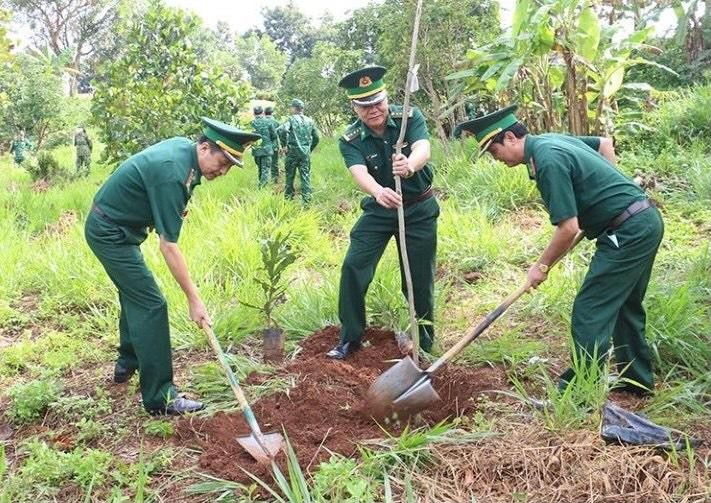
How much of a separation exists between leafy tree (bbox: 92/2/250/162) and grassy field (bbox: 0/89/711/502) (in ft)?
3.05

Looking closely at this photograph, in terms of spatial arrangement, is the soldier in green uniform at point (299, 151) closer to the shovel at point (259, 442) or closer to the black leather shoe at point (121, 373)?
the black leather shoe at point (121, 373)

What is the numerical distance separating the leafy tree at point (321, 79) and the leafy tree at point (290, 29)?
114ft

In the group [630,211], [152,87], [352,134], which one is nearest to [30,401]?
[352,134]

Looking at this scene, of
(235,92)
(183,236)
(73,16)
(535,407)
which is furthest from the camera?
(73,16)

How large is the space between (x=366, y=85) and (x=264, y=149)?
22.6 ft

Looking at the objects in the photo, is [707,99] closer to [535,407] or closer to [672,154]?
[672,154]

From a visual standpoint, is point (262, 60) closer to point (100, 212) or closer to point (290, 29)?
point (290, 29)

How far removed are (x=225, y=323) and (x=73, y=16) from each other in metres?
35.2

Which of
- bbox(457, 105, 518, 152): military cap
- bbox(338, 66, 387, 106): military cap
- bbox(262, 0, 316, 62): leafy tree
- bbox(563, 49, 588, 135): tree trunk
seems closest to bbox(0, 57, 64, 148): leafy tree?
bbox(563, 49, 588, 135): tree trunk

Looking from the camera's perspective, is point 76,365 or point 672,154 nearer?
point 76,365

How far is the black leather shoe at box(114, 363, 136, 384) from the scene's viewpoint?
3990mm

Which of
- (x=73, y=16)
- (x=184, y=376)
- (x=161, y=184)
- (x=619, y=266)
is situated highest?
(x=73, y=16)

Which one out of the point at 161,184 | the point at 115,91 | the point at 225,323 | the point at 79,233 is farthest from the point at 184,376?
the point at 115,91

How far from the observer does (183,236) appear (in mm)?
6043
